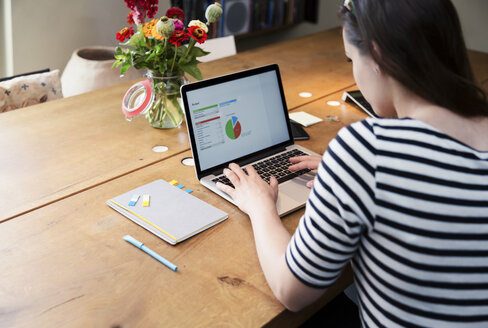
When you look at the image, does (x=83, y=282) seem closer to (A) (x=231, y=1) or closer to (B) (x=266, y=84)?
(B) (x=266, y=84)

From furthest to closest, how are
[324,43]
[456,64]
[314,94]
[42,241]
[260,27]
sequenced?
[260,27]
[324,43]
[314,94]
[42,241]
[456,64]

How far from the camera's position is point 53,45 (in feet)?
9.81

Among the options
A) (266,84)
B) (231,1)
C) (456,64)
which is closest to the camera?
(456,64)

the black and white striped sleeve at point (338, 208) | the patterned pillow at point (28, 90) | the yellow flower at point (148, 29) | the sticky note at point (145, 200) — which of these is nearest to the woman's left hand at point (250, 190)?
the sticky note at point (145, 200)

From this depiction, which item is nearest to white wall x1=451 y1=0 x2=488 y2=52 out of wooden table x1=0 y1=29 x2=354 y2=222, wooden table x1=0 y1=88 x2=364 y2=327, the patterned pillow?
wooden table x1=0 y1=29 x2=354 y2=222

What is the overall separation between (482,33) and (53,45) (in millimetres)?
2846

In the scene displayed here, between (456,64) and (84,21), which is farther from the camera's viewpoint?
(84,21)

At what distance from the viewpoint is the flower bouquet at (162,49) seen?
1469 mm

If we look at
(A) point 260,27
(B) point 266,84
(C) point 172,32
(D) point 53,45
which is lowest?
(A) point 260,27

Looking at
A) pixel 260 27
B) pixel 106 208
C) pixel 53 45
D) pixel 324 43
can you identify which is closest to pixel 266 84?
pixel 106 208

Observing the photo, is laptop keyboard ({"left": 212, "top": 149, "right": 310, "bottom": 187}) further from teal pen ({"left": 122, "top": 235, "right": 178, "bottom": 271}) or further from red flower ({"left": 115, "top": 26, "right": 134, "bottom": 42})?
red flower ({"left": 115, "top": 26, "right": 134, "bottom": 42})

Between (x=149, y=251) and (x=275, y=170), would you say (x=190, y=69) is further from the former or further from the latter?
(x=149, y=251)

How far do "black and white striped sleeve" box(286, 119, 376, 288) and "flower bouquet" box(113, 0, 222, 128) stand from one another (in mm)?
846

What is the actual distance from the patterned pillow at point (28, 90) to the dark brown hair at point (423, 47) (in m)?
1.62
